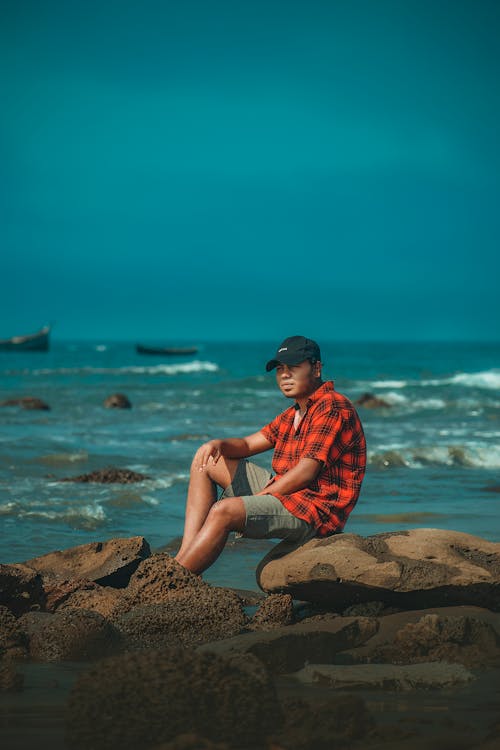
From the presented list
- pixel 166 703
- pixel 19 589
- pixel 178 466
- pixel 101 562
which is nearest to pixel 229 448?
pixel 101 562

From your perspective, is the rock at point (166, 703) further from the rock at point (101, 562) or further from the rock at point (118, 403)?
the rock at point (118, 403)

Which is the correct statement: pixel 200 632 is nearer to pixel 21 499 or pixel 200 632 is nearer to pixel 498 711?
pixel 498 711

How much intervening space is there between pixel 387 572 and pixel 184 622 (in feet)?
3.68

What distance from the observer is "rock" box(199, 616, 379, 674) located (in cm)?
427

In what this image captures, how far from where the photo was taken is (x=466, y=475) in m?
11.9

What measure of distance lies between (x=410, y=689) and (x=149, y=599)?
170 centimetres

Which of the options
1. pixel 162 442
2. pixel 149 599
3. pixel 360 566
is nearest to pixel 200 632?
pixel 149 599

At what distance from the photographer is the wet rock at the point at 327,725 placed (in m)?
3.33

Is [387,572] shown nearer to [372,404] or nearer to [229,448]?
[229,448]

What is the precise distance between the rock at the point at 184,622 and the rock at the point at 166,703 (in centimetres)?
124

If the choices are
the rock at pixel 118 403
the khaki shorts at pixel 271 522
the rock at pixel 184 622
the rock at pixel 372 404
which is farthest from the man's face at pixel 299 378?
the rock at pixel 118 403

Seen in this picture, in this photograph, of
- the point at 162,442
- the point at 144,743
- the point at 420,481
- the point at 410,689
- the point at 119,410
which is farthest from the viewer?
the point at 119,410

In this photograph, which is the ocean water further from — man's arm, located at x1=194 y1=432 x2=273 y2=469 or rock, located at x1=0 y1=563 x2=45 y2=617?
rock, located at x1=0 y1=563 x2=45 y2=617

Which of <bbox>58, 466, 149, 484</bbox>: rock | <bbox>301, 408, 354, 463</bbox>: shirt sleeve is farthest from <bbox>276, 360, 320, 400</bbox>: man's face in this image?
<bbox>58, 466, 149, 484</bbox>: rock
